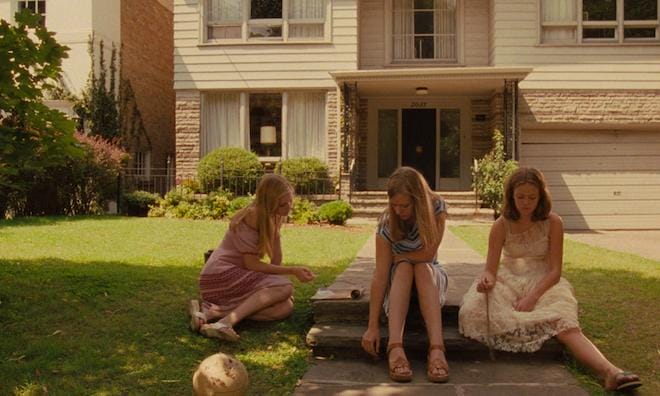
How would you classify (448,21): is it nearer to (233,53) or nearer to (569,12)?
(569,12)

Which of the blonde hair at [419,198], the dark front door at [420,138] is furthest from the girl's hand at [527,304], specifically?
the dark front door at [420,138]

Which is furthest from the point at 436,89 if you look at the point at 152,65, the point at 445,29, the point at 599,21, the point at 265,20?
the point at 152,65

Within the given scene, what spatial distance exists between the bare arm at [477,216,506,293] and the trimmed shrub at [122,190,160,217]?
12.4 m

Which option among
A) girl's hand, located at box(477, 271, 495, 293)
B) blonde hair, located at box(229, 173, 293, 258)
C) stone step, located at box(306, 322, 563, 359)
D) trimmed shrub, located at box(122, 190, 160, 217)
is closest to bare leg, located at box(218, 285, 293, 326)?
blonde hair, located at box(229, 173, 293, 258)

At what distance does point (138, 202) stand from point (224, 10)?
575 centimetres

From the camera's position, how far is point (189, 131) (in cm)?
1753

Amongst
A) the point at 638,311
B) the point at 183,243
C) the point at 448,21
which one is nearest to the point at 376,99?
the point at 448,21

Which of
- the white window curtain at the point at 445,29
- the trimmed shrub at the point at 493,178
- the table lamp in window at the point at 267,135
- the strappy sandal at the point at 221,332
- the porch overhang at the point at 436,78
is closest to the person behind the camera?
the strappy sandal at the point at 221,332

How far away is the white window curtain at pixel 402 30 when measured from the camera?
17.8m

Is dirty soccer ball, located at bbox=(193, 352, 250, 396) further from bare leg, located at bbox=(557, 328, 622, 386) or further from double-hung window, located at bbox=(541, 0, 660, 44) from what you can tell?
double-hung window, located at bbox=(541, 0, 660, 44)

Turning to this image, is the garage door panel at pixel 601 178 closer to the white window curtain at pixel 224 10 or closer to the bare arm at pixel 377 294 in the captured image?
the white window curtain at pixel 224 10

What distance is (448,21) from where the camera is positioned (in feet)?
58.1

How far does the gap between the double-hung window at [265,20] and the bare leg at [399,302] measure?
13.6 m

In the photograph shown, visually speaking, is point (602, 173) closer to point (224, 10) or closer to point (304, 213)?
point (304, 213)
